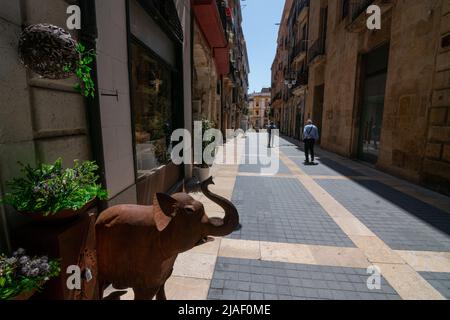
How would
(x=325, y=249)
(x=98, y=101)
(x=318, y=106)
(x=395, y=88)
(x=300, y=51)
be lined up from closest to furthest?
(x=98, y=101), (x=325, y=249), (x=395, y=88), (x=318, y=106), (x=300, y=51)

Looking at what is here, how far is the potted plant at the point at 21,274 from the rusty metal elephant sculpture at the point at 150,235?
0.52 meters

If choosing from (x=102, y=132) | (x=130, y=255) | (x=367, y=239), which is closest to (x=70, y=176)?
(x=130, y=255)

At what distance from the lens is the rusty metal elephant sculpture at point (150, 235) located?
1.89 meters

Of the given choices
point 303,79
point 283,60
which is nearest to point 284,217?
point 303,79

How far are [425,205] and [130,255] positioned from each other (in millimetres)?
6377

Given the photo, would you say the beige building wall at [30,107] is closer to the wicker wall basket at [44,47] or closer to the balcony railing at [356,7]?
the wicker wall basket at [44,47]

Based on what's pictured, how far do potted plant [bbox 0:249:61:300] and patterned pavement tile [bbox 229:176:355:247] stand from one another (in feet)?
9.59

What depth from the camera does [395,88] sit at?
27.3ft

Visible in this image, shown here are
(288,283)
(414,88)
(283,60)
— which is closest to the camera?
(288,283)

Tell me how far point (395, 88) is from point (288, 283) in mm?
8335

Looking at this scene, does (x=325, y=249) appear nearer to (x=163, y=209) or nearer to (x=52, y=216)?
(x=163, y=209)

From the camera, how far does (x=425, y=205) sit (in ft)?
18.2

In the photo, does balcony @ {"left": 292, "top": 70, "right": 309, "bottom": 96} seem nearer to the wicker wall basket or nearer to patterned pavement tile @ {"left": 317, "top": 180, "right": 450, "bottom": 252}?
patterned pavement tile @ {"left": 317, "top": 180, "right": 450, "bottom": 252}
